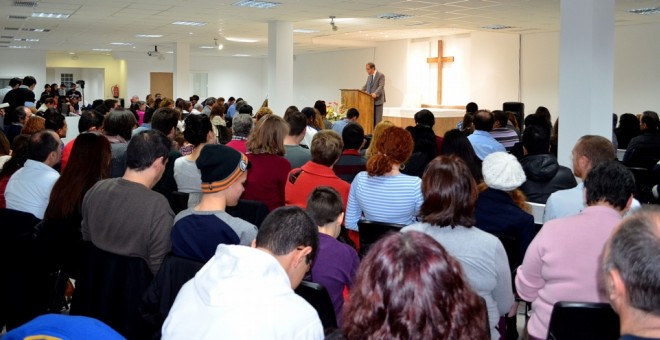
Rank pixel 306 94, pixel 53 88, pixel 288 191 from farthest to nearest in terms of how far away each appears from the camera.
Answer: pixel 306 94
pixel 53 88
pixel 288 191

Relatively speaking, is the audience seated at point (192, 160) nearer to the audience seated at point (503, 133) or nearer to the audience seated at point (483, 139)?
the audience seated at point (483, 139)

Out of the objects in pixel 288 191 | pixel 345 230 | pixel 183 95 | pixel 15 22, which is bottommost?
pixel 345 230

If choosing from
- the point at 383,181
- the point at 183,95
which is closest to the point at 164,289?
the point at 383,181

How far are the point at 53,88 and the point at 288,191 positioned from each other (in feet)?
46.3

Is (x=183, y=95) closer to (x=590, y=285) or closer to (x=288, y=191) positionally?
(x=288, y=191)

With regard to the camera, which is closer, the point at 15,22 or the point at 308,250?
the point at 308,250

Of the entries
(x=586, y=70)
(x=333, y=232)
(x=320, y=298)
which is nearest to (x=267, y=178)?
(x=333, y=232)

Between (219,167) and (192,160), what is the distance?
1.72 meters

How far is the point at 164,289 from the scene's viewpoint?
264 centimetres

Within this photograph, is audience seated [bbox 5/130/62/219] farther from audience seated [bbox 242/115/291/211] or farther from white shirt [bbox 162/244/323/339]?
white shirt [bbox 162/244/323/339]

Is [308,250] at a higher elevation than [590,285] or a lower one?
higher

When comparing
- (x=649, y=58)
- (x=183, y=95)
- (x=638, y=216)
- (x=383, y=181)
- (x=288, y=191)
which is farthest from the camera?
(x=183, y=95)

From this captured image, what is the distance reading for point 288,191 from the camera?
4.36 metres

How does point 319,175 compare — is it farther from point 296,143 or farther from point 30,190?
point 30,190
